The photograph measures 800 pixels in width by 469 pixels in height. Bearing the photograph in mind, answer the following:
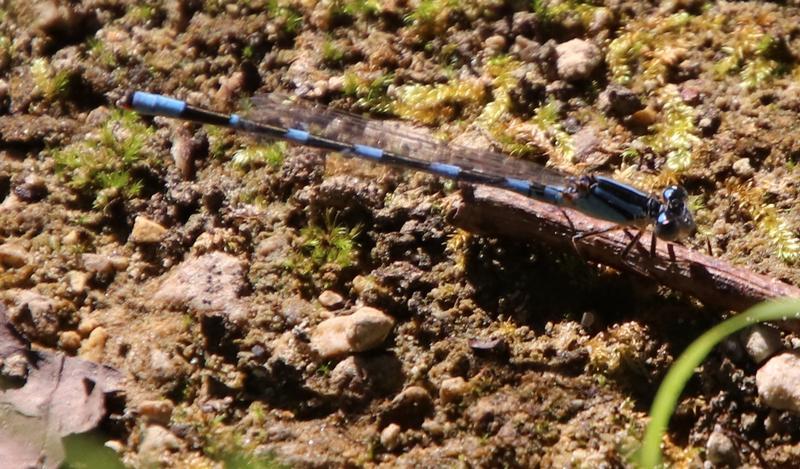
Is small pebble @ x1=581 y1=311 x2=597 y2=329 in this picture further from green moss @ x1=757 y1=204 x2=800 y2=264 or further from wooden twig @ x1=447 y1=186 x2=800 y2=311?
green moss @ x1=757 y1=204 x2=800 y2=264

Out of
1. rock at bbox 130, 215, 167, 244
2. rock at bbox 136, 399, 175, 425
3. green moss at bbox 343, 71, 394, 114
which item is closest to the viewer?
rock at bbox 136, 399, 175, 425

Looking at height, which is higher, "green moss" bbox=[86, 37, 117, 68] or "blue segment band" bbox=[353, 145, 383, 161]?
"green moss" bbox=[86, 37, 117, 68]

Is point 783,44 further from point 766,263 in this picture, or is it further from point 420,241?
point 420,241

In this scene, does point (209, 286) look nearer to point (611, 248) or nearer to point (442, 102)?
point (442, 102)

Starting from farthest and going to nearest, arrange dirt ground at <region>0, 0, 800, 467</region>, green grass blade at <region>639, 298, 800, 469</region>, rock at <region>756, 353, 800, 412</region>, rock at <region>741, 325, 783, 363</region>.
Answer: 1. dirt ground at <region>0, 0, 800, 467</region>
2. rock at <region>741, 325, 783, 363</region>
3. rock at <region>756, 353, 800, 412</region>
4. green grass blade at <region>639, 298, 800, 469</region>

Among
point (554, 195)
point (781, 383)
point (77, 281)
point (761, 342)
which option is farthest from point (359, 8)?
point (781, 383)

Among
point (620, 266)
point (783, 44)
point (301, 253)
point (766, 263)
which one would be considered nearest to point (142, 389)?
point (301, 253)

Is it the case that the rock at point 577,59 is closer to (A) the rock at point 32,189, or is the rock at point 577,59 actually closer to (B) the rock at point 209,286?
(B) the rock at point 209,286

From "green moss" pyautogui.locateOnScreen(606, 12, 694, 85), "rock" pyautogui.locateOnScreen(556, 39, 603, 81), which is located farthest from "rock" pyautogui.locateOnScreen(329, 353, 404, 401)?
"green moss" pyautogui.locateOnScreen(606, 12, 694, 85)
